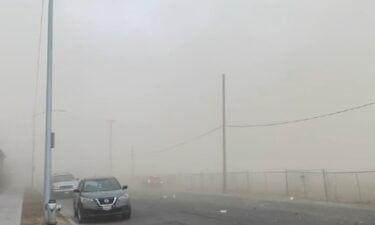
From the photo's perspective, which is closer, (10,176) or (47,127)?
(47,127)

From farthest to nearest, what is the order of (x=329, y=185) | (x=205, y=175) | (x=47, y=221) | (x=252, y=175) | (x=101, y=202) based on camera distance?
(x=205, y=175)
(x=252, y=175)
(x=329, y=185)
(x=101, y=202)
(x=47, y=221)

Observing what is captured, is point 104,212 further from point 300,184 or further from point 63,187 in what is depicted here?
point 63,187

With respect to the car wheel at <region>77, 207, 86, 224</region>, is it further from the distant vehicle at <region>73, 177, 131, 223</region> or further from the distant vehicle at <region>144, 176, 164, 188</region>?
the distant vehicle at <region>144, 176, 164, 188</region>

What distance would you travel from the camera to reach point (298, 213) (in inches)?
749

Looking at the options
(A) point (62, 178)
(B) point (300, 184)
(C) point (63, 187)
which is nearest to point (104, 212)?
(B) point (300, 184)

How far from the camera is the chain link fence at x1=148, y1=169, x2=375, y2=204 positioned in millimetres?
28500

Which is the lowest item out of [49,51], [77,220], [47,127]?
[77,220]

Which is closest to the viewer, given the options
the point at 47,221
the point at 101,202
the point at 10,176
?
the point at 47,221

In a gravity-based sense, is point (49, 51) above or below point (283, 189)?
above

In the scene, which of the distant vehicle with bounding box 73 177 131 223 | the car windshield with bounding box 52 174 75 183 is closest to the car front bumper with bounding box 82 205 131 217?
the distant vehicle with bounding box 73 177 131 223

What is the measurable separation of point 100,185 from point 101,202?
60.0 inches

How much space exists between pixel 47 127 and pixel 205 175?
29108mm

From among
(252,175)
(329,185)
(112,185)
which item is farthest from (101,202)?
(252,175)

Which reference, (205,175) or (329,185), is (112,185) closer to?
(329,185)
